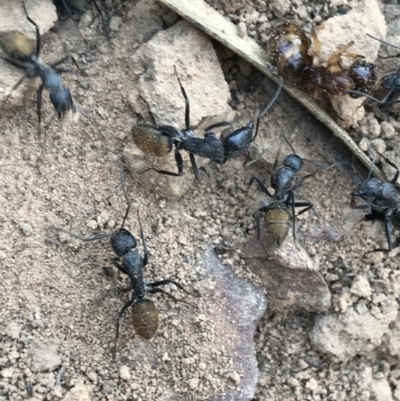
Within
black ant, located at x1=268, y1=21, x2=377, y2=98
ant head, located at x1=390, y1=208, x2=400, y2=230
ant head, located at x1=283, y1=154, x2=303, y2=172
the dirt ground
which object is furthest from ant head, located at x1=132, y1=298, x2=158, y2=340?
ant head, located at x1=390, y1=208, x2=400, y2=230

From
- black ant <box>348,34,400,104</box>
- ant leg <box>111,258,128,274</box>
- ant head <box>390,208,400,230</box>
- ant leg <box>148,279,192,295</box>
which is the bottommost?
ant leg <box>148,279,192,295</box>

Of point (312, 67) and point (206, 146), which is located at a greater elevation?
point (312, 67)

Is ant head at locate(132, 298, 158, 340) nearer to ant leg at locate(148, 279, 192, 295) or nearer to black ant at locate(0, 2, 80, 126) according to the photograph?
ant leg at locate(148, 279, 192, 295)

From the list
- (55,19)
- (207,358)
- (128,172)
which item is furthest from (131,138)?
(207,358)

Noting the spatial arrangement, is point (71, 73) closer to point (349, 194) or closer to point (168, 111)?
point (168, 111)

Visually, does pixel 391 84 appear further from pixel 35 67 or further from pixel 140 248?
pixel 35 67

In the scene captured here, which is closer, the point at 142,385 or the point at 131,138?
the point at 142,385

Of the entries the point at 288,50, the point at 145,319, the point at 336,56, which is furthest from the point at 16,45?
the point at 336,56
